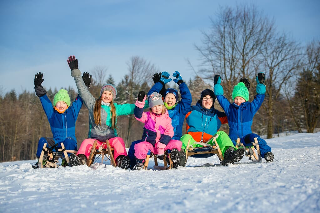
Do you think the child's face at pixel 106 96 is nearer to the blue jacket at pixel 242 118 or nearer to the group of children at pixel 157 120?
the group of children at pixel 157 120

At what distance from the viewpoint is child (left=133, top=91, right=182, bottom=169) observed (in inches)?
157

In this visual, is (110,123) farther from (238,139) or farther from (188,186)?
(188,186)

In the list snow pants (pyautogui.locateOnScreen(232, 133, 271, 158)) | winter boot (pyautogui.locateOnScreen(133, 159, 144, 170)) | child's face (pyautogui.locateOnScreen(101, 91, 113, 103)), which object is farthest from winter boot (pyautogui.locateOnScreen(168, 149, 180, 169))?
child's face (pyautogui.locateOnScreen(101, 91, 113, 103))

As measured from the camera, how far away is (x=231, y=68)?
602 inches

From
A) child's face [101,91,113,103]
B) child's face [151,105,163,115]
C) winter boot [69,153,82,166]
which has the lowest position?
winter boot [69,153,82,166]

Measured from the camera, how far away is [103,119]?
4.65m

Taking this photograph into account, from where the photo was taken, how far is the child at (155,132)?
3986mm

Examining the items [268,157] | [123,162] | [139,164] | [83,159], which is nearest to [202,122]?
[268,157]

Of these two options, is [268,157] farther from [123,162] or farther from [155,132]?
[123,162]

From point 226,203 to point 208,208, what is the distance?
0.16 m

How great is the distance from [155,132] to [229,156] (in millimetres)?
1179

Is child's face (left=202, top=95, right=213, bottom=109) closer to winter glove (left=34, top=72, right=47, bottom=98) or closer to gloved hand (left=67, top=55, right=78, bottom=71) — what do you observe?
gloved hand (left=67, top=55, right=78, bottom=71)

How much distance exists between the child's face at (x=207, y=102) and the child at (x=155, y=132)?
0.93 meters

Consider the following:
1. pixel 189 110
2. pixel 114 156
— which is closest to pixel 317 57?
pixel 189 110
